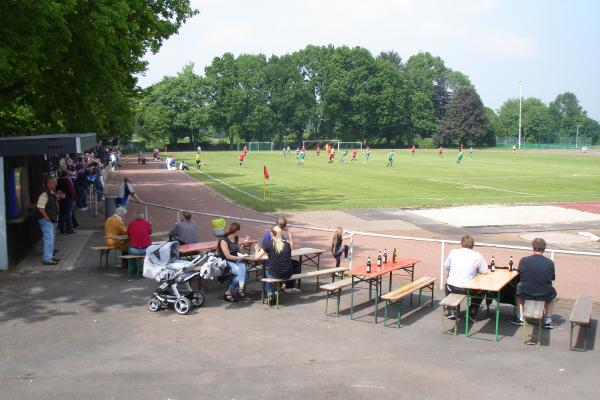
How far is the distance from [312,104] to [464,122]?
32.1 meters

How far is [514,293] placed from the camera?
10.5 metres

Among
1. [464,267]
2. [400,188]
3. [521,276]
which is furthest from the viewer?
[400,188]

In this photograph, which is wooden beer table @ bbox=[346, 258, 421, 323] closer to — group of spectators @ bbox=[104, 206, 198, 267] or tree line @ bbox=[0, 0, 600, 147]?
group of spectators @ bbox=[104, 206, 198, 267]

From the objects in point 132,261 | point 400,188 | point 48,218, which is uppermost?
point 48,218

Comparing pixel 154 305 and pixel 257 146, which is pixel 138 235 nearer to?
pixel 154 305

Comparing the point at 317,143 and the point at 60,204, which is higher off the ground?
the point at 317,143

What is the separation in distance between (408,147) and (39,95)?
109 meters

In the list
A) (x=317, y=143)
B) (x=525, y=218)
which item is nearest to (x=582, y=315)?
(x=525, y=218)

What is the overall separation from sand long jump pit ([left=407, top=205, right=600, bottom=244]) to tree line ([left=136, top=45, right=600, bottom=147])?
92.2 m

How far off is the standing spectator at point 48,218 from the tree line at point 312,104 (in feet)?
329

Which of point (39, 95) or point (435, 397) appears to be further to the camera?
point (39, 95)

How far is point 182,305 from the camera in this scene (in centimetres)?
1035

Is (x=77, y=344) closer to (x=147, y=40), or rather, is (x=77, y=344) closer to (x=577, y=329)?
(x=577, y=329)

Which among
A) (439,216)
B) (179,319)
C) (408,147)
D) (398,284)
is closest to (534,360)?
(398,284)
